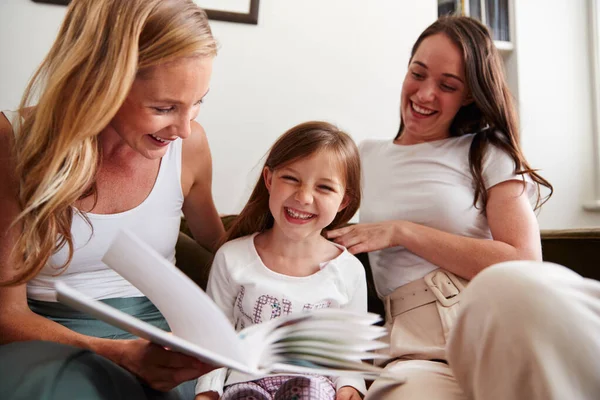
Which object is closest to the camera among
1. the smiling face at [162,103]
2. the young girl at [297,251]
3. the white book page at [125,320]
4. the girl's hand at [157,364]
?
the white book page at [125,320]

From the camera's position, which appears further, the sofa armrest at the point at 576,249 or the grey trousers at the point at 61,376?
the sofa armrest at the point at 576,249

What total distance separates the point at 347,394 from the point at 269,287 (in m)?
0.25

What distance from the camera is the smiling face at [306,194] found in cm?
111

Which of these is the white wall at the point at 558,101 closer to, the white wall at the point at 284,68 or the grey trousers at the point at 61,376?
the white wall at the point at 284,68

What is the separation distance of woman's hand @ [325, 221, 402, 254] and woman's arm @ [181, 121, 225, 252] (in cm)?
29

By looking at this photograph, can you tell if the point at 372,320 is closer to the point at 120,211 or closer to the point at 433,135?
the point at 120,211

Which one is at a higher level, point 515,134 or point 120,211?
point 515,134

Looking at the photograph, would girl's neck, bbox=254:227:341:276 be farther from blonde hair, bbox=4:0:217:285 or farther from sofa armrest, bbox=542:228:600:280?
sofa armrest, bbox=542:228:600:280

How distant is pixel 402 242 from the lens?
1.19 meters

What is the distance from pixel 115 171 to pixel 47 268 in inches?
8.4

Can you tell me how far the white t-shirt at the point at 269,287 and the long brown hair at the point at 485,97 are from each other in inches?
13.6

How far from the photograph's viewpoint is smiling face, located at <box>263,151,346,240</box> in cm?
111

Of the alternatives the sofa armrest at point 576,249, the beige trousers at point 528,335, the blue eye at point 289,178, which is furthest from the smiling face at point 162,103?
the sofa armrest at point 576,249

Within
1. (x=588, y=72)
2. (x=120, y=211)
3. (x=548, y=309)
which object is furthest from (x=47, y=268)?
(x=588, y=72)
